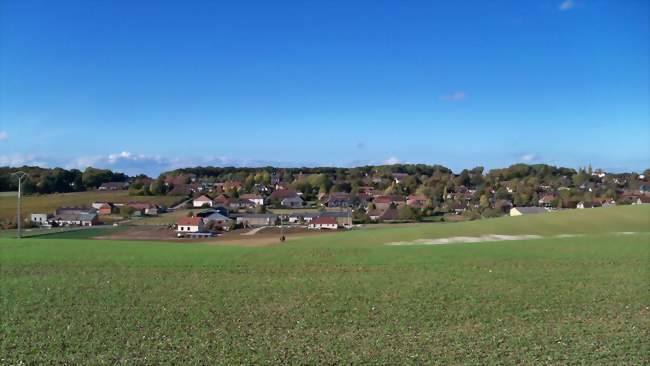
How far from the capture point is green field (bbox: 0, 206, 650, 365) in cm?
998

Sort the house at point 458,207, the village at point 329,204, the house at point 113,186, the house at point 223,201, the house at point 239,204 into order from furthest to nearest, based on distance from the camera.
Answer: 1. the house at point 113,186
2. the house at point 223,201
3. the house at point 239,204
4. the house at point 458,207
5. the village at point 329,204

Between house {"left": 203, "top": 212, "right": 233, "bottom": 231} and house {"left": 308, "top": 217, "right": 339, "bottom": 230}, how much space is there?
933cm

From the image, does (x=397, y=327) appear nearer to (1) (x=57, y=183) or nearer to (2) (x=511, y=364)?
(2) (x=511, y=364)

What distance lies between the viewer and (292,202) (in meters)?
107

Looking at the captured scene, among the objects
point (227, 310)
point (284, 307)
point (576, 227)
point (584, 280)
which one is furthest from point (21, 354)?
point (576, 227)

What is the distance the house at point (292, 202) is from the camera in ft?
339

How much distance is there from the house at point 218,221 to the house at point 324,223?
933cm

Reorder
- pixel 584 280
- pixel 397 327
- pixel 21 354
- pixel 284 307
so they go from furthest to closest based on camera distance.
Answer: pixel 584 280, pixel 284 307, pixel 397 327, pixel 21 354

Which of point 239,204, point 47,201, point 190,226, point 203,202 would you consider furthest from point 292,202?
point 190,226

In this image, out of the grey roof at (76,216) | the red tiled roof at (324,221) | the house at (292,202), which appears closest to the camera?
the red tiled roof at (324,221)

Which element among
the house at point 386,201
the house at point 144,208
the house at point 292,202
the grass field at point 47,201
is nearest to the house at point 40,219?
the grass field at point 47,201

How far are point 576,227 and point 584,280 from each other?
23.0m

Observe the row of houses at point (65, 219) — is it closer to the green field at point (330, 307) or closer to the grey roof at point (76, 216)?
the grey roof at point (76, 216)

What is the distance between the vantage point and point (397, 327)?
38.9 ft
